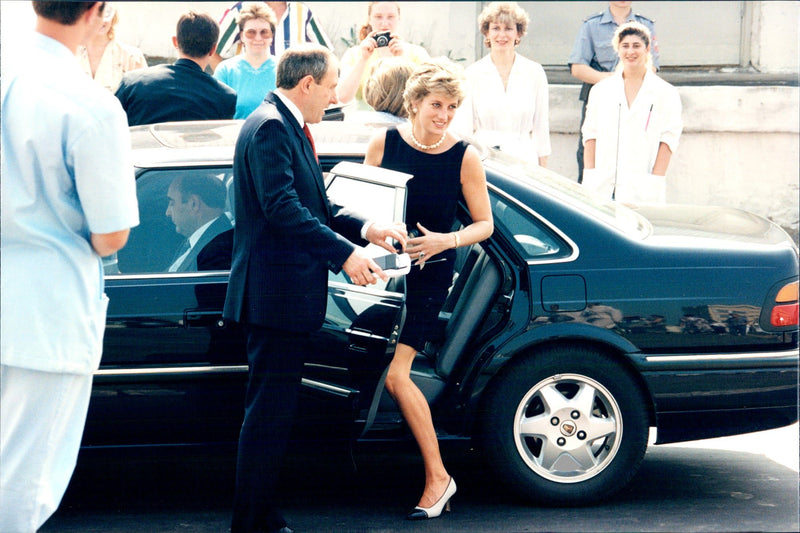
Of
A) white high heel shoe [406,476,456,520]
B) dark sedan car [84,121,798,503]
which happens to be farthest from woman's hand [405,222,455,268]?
white high heel shoe [406,476,456,520]

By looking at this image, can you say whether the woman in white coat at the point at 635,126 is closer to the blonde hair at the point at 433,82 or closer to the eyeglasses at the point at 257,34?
the eyeglasses at the point at 257,34

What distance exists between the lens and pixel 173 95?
6.19 m

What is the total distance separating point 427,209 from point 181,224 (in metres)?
0.95

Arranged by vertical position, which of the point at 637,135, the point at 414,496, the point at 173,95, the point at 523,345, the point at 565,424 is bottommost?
the point at 414,496

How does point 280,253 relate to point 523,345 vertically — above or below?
above

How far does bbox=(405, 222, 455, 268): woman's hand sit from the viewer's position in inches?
175

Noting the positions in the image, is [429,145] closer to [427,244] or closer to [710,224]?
[427,244]

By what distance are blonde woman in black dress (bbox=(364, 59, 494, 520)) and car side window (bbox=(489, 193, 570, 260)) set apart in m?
0.18

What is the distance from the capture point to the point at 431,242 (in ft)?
14.6

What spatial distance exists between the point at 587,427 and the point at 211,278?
1.54 m

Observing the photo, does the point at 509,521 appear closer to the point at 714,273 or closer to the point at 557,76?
the point at 714,273

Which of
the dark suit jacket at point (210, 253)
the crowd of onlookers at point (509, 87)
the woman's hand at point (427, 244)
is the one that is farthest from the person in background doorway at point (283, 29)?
the woman's hand at point (427, 244)

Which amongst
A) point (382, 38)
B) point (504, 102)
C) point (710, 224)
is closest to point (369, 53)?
point (382, 38)

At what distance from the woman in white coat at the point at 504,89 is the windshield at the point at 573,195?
206 centimetres
